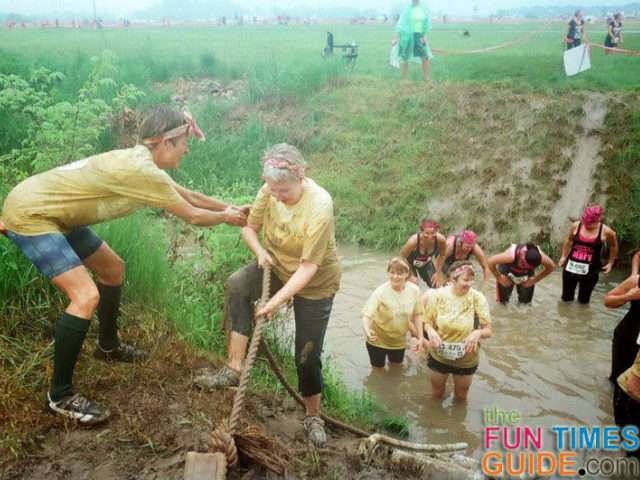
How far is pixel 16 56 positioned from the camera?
14977 millimetres

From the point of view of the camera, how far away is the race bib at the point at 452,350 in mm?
5746

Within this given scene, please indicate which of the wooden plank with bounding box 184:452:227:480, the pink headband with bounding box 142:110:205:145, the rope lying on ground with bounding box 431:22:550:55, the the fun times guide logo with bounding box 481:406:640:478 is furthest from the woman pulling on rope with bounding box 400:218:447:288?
the rope lying on ground with bounding box 431:22:550:55

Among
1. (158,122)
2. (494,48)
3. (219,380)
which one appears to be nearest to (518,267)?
(219,380)

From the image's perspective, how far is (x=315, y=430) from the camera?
4469mm

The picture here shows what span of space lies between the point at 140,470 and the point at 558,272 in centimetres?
916

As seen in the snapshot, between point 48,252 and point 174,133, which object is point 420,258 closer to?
point 174,133

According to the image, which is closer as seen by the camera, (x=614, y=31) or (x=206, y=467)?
(x=206, y=467)

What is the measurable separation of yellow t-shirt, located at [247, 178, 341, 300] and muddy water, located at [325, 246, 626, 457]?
239 centimetres

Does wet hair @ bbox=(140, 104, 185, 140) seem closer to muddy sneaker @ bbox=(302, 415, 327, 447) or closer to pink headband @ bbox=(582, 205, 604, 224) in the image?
muddy sneaker @ bbox=(302, 415, 327, 447)

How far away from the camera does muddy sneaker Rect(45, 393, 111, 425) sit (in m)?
3.75

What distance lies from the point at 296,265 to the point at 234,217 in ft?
2.23

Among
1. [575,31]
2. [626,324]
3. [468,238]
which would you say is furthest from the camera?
[575,31]

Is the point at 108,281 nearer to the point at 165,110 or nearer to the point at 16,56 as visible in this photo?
the point at 165,110

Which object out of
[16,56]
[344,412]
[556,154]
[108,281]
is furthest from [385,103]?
[108,281]
